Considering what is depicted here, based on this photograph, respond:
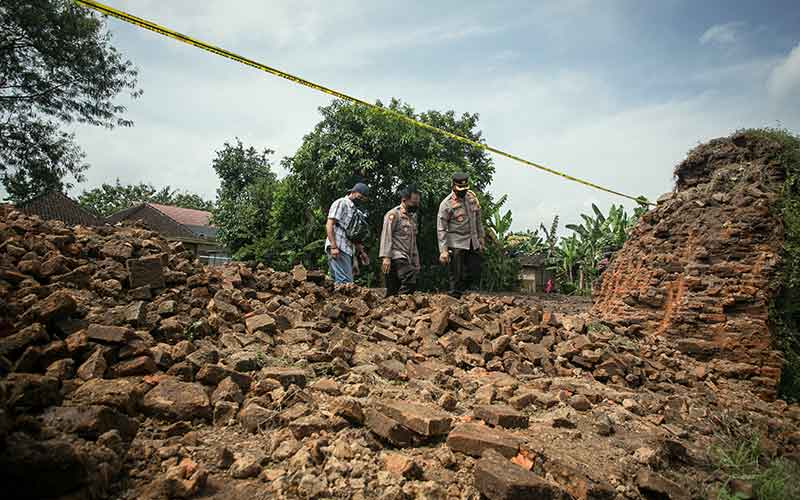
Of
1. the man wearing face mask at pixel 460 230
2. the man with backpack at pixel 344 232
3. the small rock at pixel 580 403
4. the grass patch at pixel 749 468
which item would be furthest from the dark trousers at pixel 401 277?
the grass patch at pixel 749 468

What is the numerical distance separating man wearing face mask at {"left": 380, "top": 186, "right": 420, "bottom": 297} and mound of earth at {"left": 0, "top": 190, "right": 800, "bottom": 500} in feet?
4.31

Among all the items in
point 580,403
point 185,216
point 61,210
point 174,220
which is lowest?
point 580,403

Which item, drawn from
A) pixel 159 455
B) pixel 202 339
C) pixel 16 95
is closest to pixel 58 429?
pixel 159 455

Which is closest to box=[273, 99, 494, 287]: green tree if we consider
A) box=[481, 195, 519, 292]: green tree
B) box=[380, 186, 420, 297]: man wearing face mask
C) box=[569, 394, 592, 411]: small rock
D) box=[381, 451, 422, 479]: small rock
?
box=[481, 195, 519, 292]: green tree

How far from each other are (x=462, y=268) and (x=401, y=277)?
0.82 metres

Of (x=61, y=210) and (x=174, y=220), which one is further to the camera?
(x=174, y=220)

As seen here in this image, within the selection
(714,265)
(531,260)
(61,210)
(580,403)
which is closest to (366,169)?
(531,260)

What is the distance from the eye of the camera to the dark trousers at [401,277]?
19.2 ft

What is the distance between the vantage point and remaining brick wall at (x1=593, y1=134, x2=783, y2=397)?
15.0 ft

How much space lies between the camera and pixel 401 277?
5.89m

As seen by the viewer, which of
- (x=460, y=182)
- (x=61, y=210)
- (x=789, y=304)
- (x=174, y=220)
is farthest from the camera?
(x=174, y=220)

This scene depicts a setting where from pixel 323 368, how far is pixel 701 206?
16.5 feet

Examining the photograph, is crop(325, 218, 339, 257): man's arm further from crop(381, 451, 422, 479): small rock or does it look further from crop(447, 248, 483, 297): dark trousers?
crop(381, 451, 422, 479): small rock

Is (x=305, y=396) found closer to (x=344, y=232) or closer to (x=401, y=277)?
(x=344, y=232)
